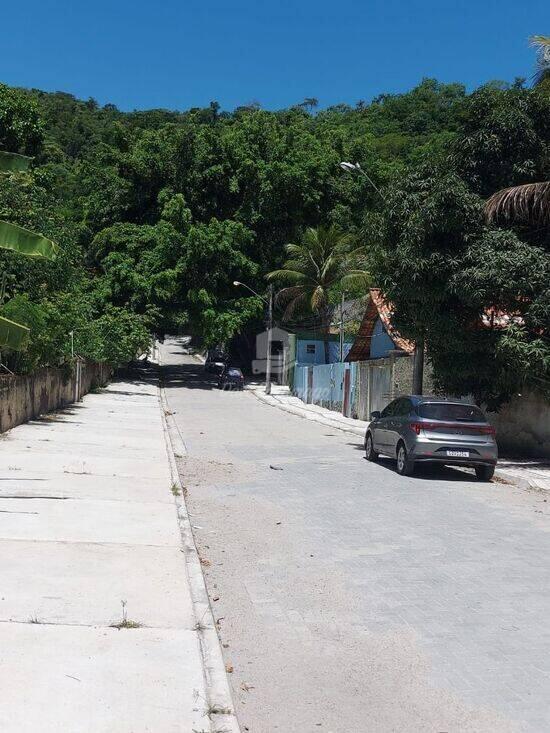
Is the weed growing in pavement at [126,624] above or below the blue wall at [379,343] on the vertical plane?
below

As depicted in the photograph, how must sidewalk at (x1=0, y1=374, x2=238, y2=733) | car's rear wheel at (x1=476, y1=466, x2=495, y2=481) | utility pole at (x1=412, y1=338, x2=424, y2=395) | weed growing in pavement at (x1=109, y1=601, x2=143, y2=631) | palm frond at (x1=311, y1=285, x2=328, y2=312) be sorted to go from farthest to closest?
1. palm frond at (x1=311, y1=285, x2=328, y2=312)
2. utility pole at (x1=412, y1=338, x2=424, y2=395)
3. car's rear wheel at (x1=476, y1=466, x2=495, y2=481)
4. weed growing in pavement at (x1=109, y1=601, x2=143, y2=631)
5. sidewalk at (x1=0, y1=374, x2=238, y2=733)

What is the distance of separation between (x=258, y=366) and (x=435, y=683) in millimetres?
58720

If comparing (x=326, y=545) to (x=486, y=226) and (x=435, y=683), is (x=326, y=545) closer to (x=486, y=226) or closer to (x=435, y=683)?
(x=435, y=683)

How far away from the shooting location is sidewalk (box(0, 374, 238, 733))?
4.55 metres

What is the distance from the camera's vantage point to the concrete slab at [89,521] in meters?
8.99

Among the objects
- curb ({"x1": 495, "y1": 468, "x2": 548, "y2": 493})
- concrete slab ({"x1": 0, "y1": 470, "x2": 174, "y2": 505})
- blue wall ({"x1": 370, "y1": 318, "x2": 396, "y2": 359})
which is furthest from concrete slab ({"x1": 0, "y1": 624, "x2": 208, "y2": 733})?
blue wall ({"x1": 370, "y1": 318, "x2": 396, "y2": 359})

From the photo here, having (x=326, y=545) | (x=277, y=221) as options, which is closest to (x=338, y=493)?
(x=326, y=545)

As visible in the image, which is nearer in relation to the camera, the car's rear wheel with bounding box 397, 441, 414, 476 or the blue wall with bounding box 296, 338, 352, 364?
the car's rear wheel with bounding box 397, 441, 414, 476

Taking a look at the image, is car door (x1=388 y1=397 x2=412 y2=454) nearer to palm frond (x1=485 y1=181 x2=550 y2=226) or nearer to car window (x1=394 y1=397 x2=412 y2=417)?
car window (x1=394 y1=397 x2=412 y2=417)

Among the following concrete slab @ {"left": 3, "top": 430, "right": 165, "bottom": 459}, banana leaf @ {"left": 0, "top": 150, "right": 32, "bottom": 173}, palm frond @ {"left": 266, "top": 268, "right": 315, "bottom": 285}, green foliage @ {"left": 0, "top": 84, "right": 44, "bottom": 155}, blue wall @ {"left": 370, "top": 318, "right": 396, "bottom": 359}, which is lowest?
concrete slab @ {"left": 3, "top": 430, "right": 165, "bottom": 459}

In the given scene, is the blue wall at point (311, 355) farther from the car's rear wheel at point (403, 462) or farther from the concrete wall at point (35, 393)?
the car's rear wheel at point (403, 462)

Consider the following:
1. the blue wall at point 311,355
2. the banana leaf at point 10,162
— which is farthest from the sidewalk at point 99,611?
the blue wall at point 311,355

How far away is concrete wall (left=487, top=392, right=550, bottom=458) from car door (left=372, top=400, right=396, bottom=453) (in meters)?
4.17

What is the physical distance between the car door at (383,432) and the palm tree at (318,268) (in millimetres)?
28176
